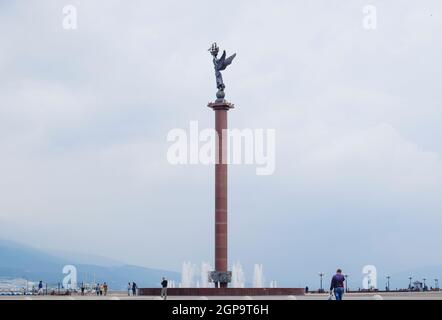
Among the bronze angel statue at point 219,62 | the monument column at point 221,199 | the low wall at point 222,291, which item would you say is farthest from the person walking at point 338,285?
the bronze angel statue at point 219,62

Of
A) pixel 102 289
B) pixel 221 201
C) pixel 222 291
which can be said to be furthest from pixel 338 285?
pixel 102 289

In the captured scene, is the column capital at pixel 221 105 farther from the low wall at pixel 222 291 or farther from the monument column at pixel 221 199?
the low wall at pixel 222 291

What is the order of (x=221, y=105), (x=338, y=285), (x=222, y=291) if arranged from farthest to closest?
(x=221, y=105) < (x=222, y=291) < (x=338, y=285)

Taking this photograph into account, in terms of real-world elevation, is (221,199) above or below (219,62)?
below

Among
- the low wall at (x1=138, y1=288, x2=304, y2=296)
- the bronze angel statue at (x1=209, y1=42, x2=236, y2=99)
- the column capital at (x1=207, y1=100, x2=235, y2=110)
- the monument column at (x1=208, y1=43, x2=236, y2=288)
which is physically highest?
the bronze angel statue at (x1=209, y1=42, x2=236, y2=99)

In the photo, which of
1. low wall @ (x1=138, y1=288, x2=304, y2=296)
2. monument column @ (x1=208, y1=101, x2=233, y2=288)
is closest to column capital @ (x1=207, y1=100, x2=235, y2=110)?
monument column @ (x1=208, y1=101, x2=233, y2=288)

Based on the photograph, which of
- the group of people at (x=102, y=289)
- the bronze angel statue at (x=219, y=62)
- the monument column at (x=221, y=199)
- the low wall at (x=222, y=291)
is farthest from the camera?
the bronze angel statue at (x=219, y=62)

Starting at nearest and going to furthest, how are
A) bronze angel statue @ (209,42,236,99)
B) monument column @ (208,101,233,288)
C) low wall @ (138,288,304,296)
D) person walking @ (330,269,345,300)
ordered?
person walking @ (330,269,345,300) → low wall @ (138,288,304,296) → monument column @ (208,101,233,288) → bronze angel statue @ (209,42,236,99)

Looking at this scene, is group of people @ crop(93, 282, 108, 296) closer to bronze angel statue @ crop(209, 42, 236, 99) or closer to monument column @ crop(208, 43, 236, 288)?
monument column @ crop(208, 43, 236, 288)

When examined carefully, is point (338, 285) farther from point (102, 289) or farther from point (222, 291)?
point (102, 289)

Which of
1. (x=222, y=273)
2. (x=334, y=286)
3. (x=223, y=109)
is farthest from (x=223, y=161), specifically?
(x=334, y=286)
